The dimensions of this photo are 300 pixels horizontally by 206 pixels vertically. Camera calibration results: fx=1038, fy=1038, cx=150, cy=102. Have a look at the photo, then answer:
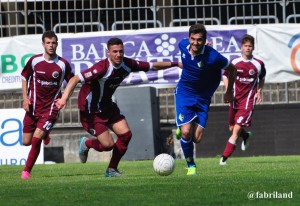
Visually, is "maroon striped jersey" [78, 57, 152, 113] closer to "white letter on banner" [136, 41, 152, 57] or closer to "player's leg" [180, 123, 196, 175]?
"player's leg" [180, 123, 196, 175]

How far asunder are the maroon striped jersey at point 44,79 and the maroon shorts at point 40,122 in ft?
0.28

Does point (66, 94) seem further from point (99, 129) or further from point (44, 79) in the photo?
point (44, 79)

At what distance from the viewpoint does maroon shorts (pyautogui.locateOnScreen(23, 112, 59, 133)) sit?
15.5 meters

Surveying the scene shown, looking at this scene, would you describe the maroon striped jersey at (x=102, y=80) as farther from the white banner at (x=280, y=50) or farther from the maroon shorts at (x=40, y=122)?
the white banner at (x=280, y=50)

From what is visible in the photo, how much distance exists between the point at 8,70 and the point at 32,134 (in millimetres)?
6917

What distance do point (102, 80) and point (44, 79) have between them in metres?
1.72

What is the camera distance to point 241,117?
60.6ft

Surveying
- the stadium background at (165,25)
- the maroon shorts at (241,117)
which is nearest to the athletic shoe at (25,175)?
the maroon shorts at (241,117)

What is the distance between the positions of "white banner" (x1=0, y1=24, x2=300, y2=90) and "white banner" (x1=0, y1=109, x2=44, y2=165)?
31.6 inches

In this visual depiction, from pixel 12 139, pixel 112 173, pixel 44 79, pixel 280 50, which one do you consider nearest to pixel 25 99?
pixel 44 79

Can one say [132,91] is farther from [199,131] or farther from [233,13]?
[199,131]

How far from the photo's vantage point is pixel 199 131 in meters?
14.5

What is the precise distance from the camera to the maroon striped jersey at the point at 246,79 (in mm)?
18781

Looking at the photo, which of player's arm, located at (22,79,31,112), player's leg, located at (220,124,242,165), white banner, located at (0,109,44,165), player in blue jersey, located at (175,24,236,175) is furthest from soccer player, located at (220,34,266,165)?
white banner, located at (0,109,44,165)
